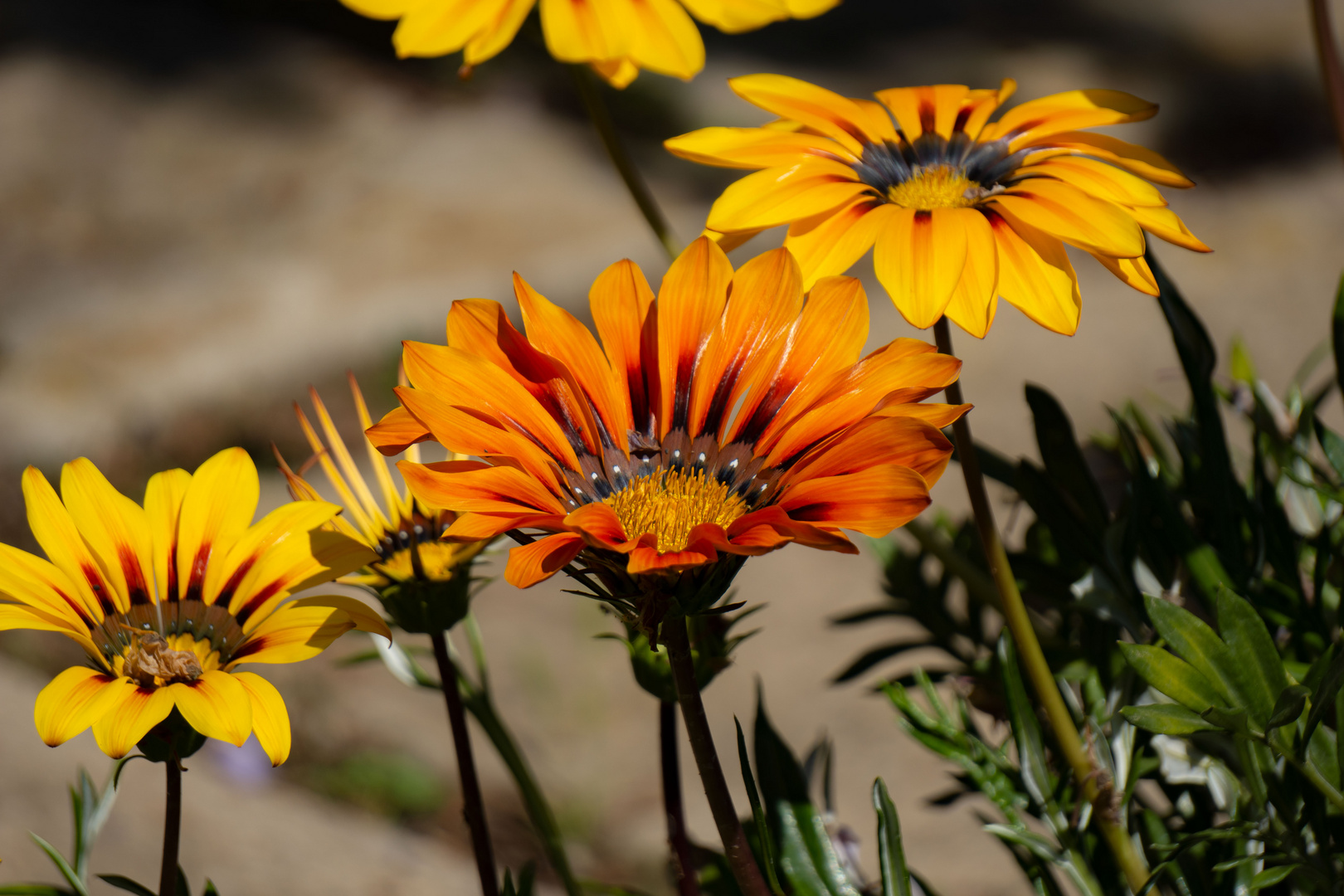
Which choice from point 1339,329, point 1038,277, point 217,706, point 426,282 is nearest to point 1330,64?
point 1339,329

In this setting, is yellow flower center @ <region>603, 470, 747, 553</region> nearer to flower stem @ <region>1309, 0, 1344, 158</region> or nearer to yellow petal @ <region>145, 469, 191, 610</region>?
yellow petal @ <region>145, 469, 191, 610</region>

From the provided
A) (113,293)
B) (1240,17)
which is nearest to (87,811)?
(113,293)

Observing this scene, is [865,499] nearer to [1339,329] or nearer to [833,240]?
[833,240]

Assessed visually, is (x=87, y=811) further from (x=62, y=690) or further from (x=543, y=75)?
(x=543, y=75)

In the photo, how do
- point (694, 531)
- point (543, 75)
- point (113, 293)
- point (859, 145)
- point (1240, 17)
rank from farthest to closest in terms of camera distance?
point (543, 75), point (1240, 17), point (113, 293), point (859, 145), point (694, 531)

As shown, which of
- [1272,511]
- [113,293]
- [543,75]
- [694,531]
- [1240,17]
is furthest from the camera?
[543,75]

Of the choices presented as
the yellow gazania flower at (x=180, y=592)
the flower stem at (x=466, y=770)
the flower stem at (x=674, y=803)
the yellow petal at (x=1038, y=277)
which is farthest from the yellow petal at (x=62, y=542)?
the yellow petal at (x=1038, y=277)

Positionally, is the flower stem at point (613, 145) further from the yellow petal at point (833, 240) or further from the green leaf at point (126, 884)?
the green leaf at point (126, 884)
